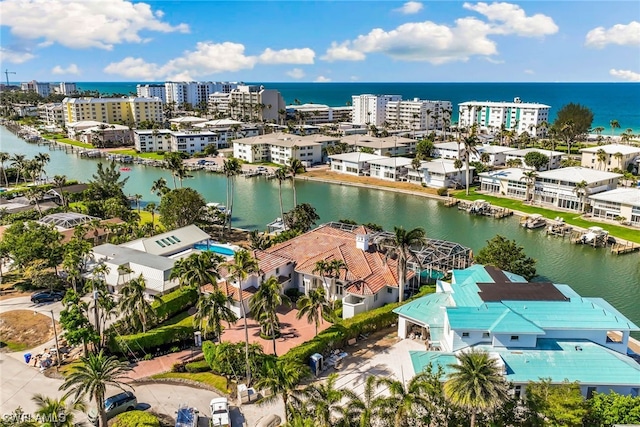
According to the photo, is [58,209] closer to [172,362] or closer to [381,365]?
[172,362]

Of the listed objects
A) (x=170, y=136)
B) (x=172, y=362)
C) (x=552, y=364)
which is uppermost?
(x=170, y=136)

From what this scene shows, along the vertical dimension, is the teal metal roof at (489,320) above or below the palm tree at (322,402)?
above

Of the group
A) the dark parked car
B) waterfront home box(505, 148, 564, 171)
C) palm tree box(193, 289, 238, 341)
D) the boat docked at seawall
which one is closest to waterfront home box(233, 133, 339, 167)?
waterfront home box(505, 148, 564, 171)

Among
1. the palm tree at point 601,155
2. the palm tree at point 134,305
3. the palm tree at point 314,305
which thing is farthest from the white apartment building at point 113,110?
the palm tree at point 314,305

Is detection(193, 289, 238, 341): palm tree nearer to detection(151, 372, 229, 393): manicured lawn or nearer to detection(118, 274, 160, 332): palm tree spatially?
detection(151, 372, 229, 393): manicured lawn

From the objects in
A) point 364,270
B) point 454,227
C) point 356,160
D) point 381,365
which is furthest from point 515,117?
point 381,365

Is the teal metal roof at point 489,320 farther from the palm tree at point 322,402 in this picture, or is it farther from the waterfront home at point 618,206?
the waterfront home at point 618,206
